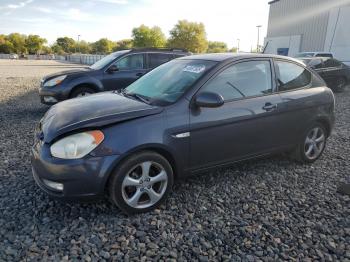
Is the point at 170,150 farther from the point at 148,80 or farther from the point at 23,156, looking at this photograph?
the point at 23,156

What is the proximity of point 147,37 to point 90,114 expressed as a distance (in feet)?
232

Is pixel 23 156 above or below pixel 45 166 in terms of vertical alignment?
below

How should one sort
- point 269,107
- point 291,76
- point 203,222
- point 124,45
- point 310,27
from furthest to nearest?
point 124,45, point 310,27, point 291,76, point 269,107, point 203,222

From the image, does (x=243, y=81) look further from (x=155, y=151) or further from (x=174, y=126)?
(x=155, y=151)

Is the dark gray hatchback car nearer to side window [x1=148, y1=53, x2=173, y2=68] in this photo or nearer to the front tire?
the front tire

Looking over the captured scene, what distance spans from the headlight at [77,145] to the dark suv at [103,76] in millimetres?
4737

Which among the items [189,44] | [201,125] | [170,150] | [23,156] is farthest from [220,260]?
[189,44]

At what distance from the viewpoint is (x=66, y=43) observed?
122 m

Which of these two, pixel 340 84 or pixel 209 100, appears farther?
pixel 340 84

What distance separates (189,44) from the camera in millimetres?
63312

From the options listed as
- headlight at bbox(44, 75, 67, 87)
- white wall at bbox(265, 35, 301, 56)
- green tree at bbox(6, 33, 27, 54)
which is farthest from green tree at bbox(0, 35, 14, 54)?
headlight at bbox(44, 75, 67, 87)

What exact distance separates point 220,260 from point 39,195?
2183 millimetres

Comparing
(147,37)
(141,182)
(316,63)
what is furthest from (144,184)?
(147,37)

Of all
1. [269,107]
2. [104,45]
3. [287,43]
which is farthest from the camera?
[104,45]
